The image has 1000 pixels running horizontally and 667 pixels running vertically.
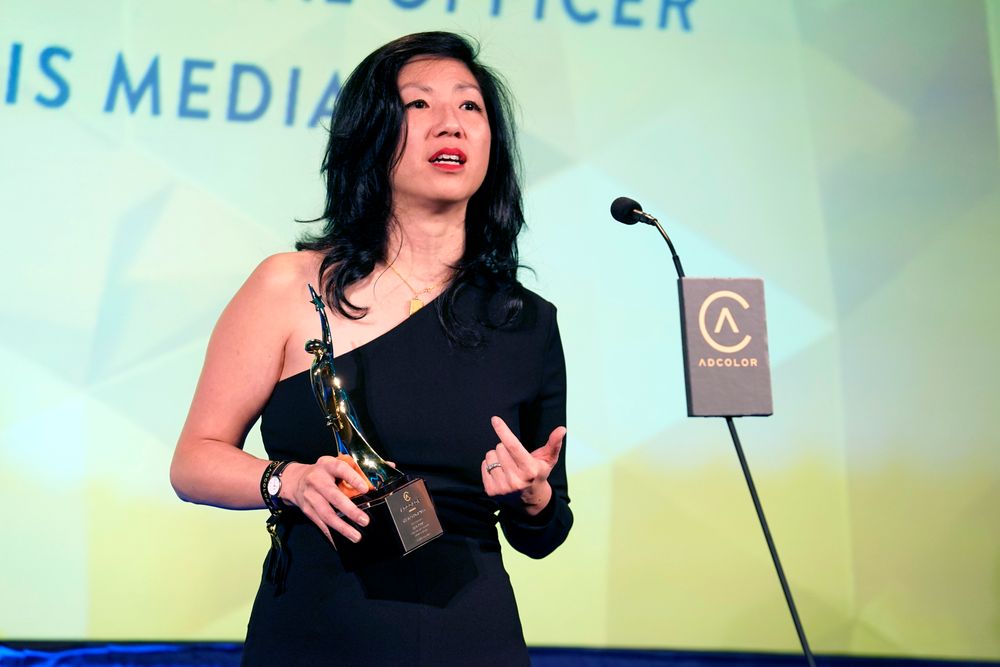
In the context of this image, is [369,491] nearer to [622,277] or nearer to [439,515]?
[439,515]

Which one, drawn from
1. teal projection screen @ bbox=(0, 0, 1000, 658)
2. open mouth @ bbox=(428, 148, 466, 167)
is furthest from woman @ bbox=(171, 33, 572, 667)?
teal projection screen @ bbox=(0, 0, 1000, 658)

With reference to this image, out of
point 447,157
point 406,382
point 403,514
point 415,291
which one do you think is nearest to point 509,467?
point 403,514

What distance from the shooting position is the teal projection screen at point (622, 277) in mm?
2959

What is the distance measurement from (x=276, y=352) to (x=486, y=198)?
1.62 ft

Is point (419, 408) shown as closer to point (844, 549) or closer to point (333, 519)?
point (333, 519)

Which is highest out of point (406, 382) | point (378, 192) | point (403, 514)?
point (378, 192)

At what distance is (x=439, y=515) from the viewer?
4.79ft

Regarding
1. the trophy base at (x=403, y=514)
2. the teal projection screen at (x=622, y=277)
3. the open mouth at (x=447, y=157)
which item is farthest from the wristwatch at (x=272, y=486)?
the teal projection screen at (x=622, y=277)

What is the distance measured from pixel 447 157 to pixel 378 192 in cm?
13

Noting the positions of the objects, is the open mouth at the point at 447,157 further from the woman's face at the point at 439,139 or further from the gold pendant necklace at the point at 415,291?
the gold pendant necklace at the point at 415,291

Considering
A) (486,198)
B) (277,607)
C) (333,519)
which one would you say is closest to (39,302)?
(486,198)

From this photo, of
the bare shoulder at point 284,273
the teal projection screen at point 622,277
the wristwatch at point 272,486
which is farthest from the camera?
the teal projection screen at point 622,277

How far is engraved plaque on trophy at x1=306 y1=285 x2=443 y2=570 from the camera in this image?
124 cm

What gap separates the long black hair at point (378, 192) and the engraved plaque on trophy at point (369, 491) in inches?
7.1
